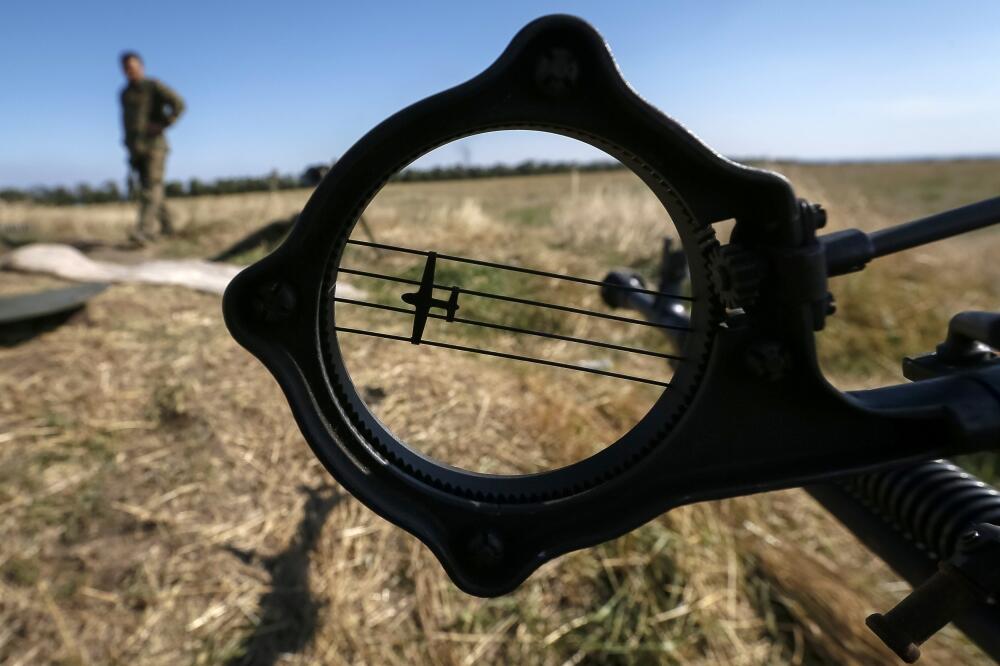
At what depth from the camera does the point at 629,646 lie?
2.35m

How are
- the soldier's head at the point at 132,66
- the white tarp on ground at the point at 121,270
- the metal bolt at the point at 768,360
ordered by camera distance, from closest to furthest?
the metal bolt at the point at 768,360 → the white tarp on ground at the point at 121,270 → the soldier's head at the point at 132,66

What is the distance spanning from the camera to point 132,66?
9672 mm

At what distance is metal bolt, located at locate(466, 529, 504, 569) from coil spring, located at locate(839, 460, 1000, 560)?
639mm

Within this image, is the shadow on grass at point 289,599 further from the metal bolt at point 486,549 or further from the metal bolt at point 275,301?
the metal bolt at point 275,301

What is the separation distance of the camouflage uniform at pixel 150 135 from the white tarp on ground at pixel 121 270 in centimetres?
322

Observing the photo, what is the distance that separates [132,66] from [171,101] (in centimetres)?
68

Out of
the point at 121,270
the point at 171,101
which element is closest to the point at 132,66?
the point at 171,101

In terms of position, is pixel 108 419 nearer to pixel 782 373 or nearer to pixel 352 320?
pixel 352 320

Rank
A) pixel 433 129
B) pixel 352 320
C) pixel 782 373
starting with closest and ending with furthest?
pixel 433 129
pixel 782 373
pixel 352 320

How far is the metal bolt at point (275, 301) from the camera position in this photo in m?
0.88

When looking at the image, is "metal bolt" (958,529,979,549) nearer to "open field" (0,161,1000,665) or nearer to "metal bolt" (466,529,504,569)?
"metal bolt" (466,529,504,569)

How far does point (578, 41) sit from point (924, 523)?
104cm

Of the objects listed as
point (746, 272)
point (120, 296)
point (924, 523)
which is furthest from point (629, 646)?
point (120, 296)

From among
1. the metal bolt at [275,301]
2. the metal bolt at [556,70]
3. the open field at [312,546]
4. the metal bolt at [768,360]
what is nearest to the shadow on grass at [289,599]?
the open field at [312,546]
